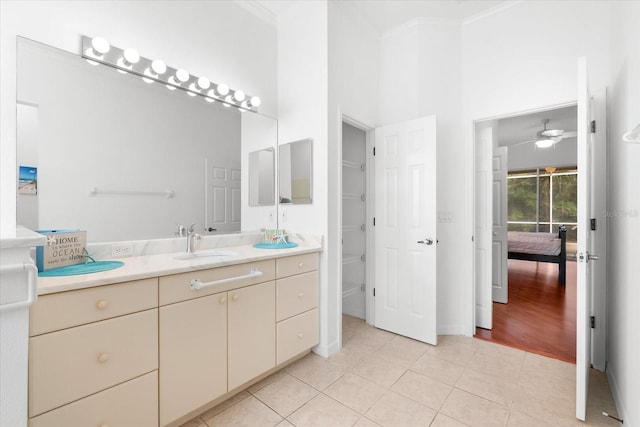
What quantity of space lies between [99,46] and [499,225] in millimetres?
4222

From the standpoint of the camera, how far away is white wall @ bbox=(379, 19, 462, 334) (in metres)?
2.79

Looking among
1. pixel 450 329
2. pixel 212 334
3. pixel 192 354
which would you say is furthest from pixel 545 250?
pixel 192 354

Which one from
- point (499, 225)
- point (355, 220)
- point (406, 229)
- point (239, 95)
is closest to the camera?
point (239, 95)

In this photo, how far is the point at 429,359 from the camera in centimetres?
230

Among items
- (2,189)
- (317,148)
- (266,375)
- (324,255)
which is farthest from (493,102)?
(2,189)

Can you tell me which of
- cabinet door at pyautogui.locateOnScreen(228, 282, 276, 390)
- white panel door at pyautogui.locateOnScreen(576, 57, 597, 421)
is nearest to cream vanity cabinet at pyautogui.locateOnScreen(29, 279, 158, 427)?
cabinet door at pyautogui.locateOnScreen(228, 282, 276, 390)

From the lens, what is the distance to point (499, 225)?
12.0ft

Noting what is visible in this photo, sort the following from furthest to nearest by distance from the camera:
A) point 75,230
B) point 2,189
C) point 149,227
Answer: point 149,227
point 75,230
point 2,189

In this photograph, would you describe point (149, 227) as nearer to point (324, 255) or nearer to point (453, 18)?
point (324, 255)

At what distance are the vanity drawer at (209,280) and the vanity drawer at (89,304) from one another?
6 cm

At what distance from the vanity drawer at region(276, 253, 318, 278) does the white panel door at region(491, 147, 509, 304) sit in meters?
2.55

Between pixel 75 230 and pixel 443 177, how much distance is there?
9.38 ft

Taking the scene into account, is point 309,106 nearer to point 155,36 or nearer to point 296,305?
point 155,36

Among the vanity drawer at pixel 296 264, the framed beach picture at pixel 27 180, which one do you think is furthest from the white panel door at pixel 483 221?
the framed beach picture at pixel 27 180
